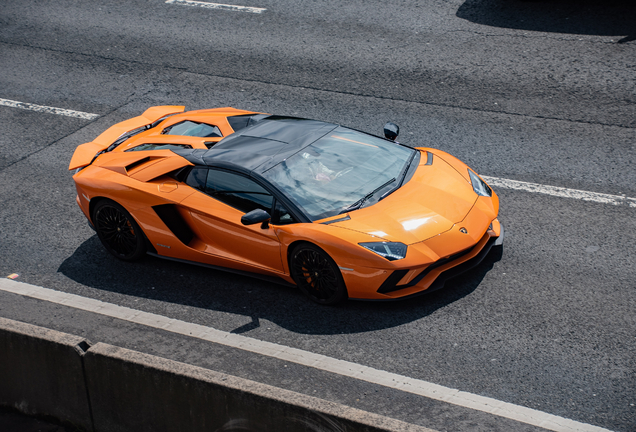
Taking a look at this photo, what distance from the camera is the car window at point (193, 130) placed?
664cm

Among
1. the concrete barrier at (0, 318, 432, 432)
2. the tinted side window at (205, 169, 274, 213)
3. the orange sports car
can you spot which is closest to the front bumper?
the orange sports car

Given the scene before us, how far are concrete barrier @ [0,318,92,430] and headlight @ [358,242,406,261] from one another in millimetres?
2239

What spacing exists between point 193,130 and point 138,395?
11.1 ft

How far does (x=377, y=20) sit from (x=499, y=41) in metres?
2.36

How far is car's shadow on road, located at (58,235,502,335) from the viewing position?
17.5 feet

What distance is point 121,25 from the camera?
12.5 m

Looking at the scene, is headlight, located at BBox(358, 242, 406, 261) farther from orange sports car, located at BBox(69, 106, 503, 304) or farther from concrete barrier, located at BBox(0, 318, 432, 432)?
concrete barrier, located at BBox(0, 318, 432, 432)

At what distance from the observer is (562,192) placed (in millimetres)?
7020

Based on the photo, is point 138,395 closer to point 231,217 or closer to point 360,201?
point 231,217

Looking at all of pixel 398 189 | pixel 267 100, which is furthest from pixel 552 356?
pixel 267 100

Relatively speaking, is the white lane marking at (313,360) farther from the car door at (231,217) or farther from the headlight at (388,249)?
the headlight at (388,249)

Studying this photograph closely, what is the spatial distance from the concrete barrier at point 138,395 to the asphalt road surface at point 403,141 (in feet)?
3.00

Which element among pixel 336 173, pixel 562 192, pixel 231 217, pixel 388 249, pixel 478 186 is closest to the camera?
pixel 388 249

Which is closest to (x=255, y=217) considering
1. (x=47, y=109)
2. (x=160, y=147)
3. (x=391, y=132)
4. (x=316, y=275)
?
(x=316, y=275)
